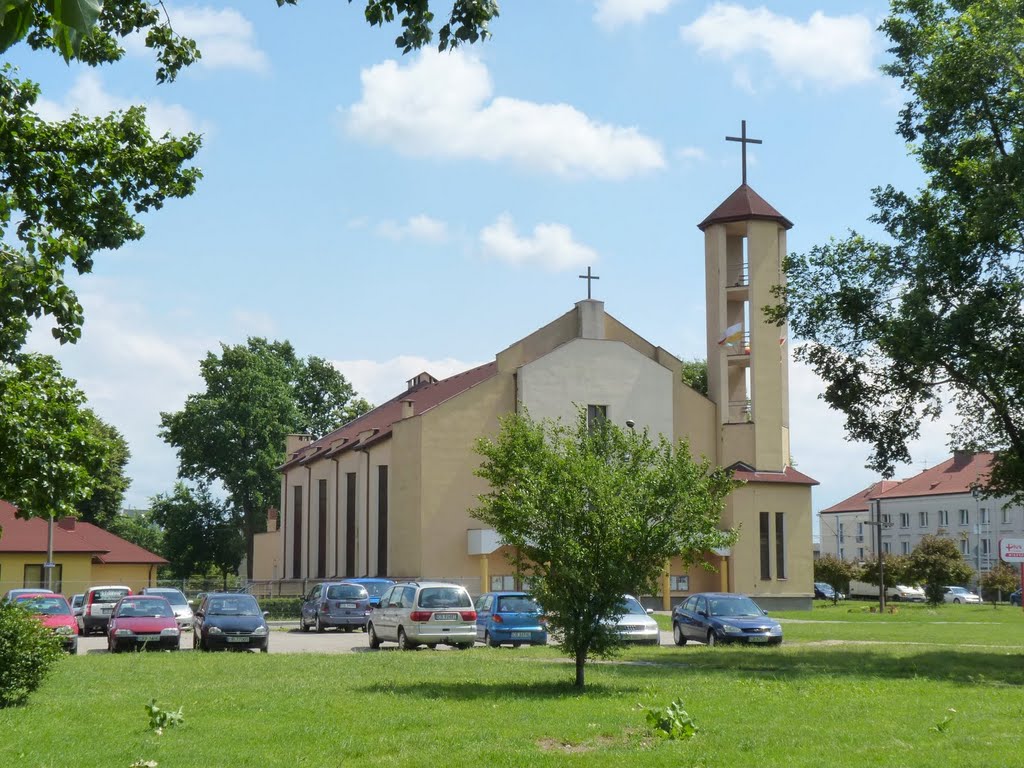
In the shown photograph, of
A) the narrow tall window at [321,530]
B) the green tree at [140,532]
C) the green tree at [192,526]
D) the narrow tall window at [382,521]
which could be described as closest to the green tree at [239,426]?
the green tree at [192,526]

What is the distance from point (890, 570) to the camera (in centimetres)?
7031

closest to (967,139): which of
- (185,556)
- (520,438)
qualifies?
(520,438)

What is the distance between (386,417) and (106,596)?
2737cm

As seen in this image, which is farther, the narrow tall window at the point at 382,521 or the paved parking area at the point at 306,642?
the narrow tall window at the point at 382,521

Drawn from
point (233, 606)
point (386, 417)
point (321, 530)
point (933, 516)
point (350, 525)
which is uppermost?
point (386, 417)

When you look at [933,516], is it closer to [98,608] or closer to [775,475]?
[775,475]

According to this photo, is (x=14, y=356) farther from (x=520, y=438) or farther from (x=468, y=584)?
(x=468, y=584)

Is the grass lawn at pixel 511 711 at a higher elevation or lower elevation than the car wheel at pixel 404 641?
higher

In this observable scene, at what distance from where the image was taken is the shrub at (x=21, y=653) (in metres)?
15.6

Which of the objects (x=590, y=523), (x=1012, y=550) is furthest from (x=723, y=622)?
(x=1012, y=550)

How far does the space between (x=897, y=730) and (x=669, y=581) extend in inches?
1640

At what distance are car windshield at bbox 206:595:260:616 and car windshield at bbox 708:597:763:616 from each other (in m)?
12.3

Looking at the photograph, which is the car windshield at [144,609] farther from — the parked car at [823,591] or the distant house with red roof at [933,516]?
the distant house with red roof at [933,516]

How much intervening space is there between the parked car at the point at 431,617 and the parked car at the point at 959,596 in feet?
207
